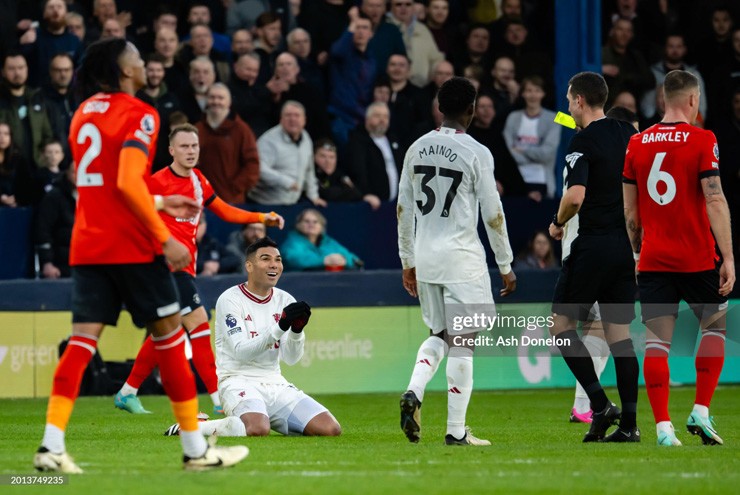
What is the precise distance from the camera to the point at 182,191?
1076cm

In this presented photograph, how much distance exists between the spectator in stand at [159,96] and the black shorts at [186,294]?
454 centimetres

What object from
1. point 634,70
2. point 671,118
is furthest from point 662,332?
point 634,70

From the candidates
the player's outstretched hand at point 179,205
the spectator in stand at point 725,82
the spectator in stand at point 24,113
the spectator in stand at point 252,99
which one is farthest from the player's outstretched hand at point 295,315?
the spectator in stand at point 725,82

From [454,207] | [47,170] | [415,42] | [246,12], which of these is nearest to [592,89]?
[454,207]

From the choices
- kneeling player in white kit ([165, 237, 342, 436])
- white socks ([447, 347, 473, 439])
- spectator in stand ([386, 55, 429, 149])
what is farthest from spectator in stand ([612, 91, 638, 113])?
white socks ([447, 347, 473, 439])

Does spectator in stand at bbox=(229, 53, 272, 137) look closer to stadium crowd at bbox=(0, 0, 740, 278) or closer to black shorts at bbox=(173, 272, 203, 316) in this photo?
stadium crowd at bbox=(0, 0, 740, 278)

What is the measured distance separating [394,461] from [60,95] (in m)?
8.87

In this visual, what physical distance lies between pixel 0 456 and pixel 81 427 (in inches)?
97.4

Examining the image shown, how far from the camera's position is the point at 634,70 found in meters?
17.9

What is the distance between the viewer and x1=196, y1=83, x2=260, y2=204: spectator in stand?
1514cm

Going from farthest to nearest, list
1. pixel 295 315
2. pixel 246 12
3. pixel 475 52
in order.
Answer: pixel 475 52
pixel 246 12
pixel 295 315

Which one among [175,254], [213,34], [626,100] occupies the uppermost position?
[213,34]

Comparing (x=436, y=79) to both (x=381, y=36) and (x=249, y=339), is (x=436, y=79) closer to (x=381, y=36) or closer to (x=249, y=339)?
(x=381, y=36)

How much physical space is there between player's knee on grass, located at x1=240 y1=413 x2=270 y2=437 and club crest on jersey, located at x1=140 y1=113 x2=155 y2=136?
10.5 ft
